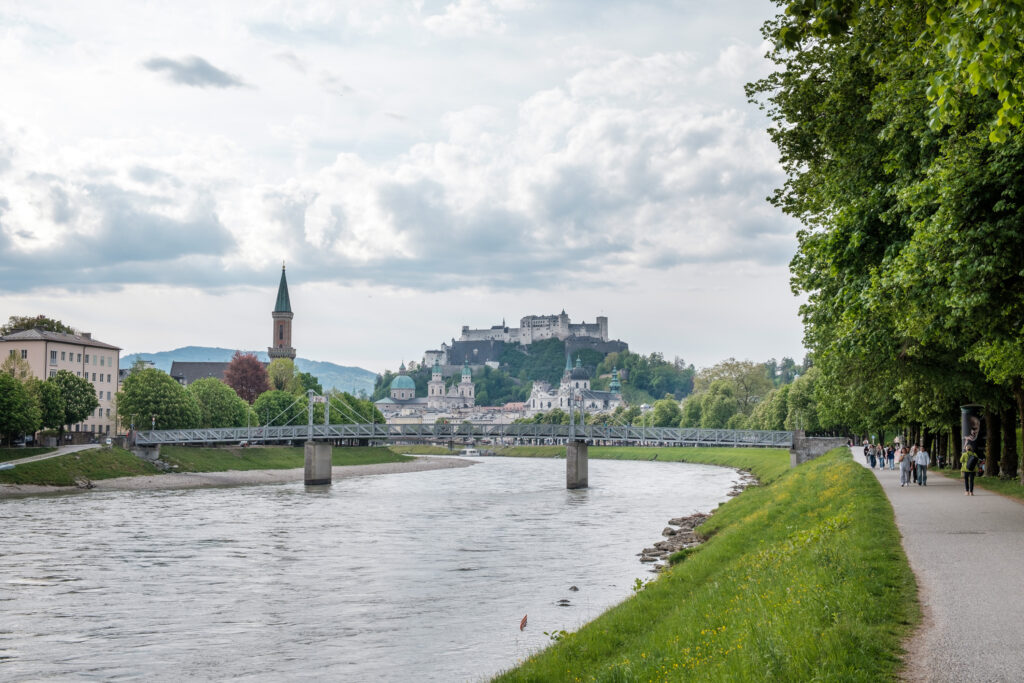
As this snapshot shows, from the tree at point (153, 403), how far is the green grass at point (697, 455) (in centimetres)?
5601

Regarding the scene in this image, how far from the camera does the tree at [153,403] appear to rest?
96500 millimetres

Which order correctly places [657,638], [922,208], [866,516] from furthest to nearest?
1. [866,516]
2. [922,208]
3. [657,638]

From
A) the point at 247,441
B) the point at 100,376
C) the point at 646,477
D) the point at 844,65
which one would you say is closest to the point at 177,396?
the point at 247,441

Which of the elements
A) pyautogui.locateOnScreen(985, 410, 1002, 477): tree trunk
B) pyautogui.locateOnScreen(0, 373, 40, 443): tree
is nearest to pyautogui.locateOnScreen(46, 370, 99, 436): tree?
pyautogui.locateOnScreen(0, 373, 40, 443): tree

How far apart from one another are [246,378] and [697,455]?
216 feet

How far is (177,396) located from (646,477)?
154 ft

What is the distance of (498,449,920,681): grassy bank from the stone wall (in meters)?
58.1

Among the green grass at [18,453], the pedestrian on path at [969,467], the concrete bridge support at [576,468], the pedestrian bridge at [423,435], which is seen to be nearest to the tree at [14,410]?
the green grass at [18,453]

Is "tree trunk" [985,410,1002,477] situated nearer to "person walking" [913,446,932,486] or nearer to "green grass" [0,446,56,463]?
"person walking" [913,446,932,486]

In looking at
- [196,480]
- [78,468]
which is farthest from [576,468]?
[78,468]

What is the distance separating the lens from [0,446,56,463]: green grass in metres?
68.8

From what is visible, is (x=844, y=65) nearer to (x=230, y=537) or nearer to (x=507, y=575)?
(x=507, y=575)

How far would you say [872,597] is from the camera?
11773 millimetres

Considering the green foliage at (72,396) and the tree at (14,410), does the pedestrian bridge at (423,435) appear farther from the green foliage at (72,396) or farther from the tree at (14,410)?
the tree at (14,410)
